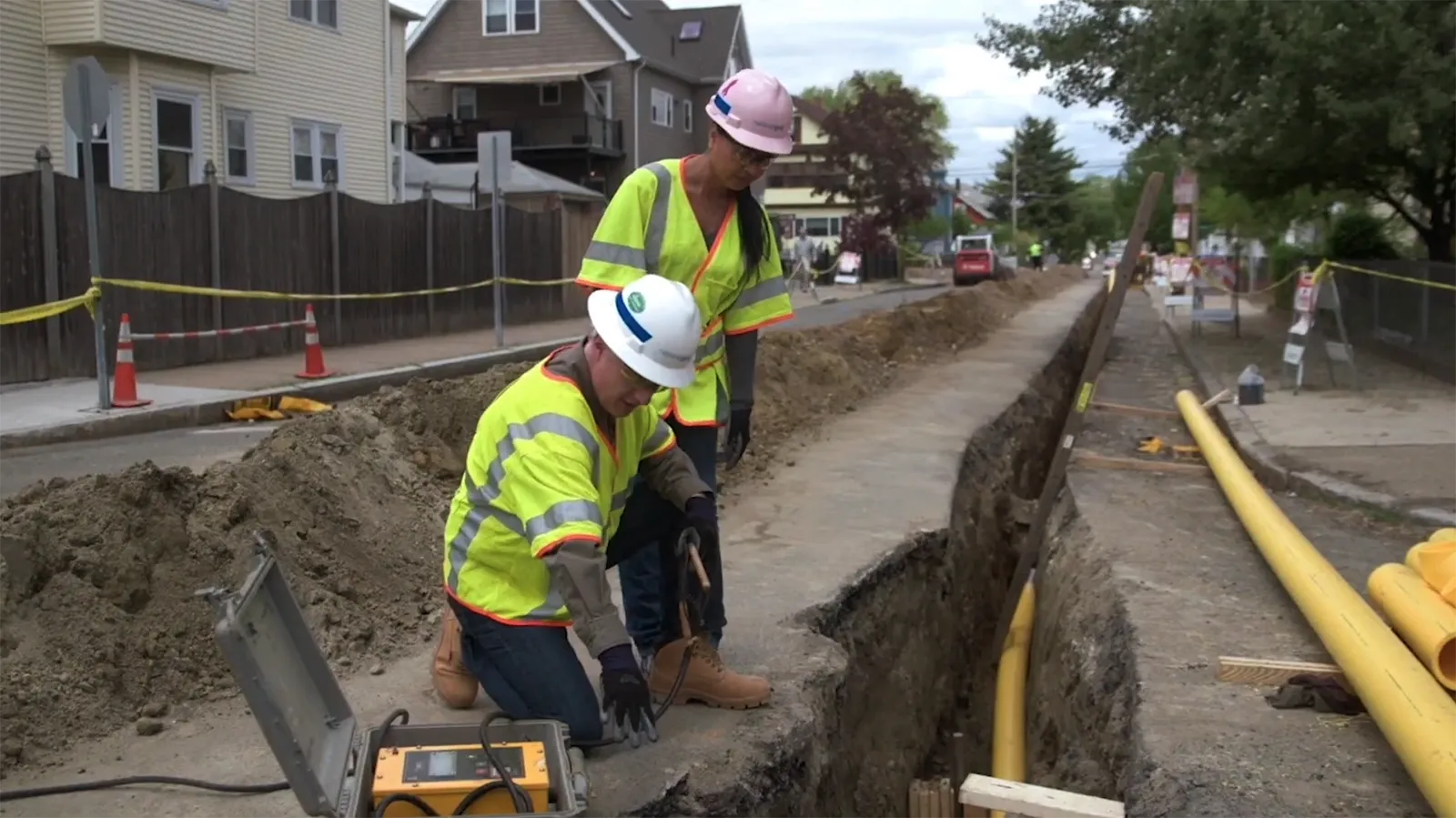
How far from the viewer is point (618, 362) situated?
373 cm

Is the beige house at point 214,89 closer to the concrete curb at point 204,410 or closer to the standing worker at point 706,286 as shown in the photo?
the concrete curb at point 204,410

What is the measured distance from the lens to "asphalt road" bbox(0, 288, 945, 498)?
8695mm

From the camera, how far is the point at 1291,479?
913 centimetres

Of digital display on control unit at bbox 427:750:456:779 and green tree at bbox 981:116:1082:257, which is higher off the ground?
green tree at bbox 981:116:1082:257

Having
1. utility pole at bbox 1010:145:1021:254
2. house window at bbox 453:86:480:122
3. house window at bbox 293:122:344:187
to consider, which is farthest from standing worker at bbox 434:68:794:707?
utility pole at bbox 1010:145:1021:254

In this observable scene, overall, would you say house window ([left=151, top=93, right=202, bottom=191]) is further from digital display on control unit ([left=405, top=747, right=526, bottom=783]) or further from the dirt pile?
digital display on control unit ([left=405, top=747, right=526, bottom=783])

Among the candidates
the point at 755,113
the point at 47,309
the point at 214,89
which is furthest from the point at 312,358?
the point at 755,113

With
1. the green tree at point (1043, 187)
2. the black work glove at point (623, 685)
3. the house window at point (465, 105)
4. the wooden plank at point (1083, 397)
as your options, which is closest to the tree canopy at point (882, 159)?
the house window at point (465, 105)

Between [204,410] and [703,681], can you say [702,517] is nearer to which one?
[703,681]

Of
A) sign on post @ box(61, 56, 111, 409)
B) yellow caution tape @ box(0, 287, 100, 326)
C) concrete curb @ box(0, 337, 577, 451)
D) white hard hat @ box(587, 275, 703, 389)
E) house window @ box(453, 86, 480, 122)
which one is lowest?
concrete curb @ box(0, 337, 577, 451)

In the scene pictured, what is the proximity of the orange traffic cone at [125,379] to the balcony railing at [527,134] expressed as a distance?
81.5 ft

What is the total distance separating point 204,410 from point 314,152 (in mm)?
11047

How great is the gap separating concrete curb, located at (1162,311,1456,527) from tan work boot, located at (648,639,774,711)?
488 centimetres

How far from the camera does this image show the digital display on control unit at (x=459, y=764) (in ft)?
11.4
